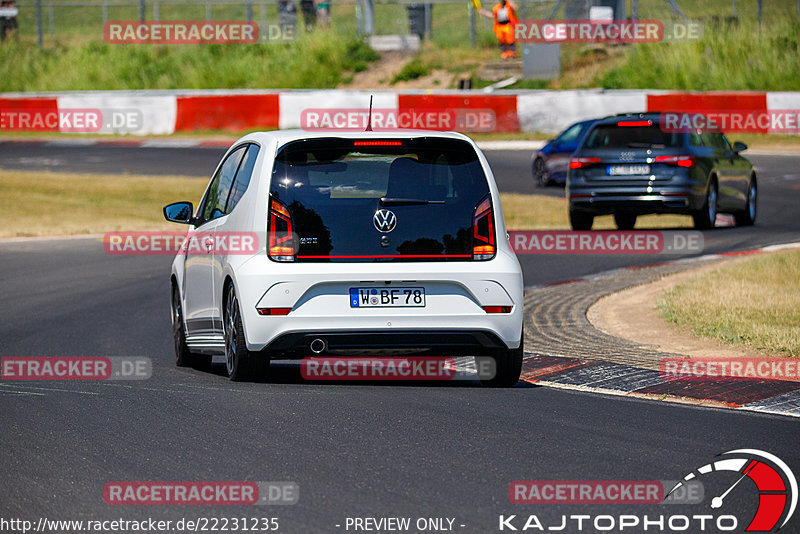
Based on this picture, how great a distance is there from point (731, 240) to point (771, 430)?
12.5 meters

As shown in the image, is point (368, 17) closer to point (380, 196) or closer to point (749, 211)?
point (749, 211)

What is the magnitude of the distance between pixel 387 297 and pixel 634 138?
1232cm

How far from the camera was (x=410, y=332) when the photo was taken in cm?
891

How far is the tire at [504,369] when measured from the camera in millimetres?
9305

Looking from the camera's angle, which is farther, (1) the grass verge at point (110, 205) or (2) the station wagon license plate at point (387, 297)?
(1) the grass verge at point (110, 205)

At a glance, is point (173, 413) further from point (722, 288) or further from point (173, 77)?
point (173, 77)

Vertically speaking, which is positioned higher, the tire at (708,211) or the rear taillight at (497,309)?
the rear taillight at (497,309)

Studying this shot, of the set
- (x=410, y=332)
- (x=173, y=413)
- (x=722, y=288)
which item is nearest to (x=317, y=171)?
(x=410, y=332)

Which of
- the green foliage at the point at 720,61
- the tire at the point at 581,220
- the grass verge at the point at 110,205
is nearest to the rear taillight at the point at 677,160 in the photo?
the tire at the point at 581,220

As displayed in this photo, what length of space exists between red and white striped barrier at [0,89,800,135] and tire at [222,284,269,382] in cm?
2626

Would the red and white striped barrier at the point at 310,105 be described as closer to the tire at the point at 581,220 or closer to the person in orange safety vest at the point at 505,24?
the person in orange safety vest at the point at 505,24

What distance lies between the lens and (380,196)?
898 cm

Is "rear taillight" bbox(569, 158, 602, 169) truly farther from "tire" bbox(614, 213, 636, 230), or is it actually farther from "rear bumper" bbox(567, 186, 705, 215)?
"tire" bbox(614, 213, 636, 230)

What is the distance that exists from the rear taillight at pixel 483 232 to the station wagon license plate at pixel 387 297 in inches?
16.6
